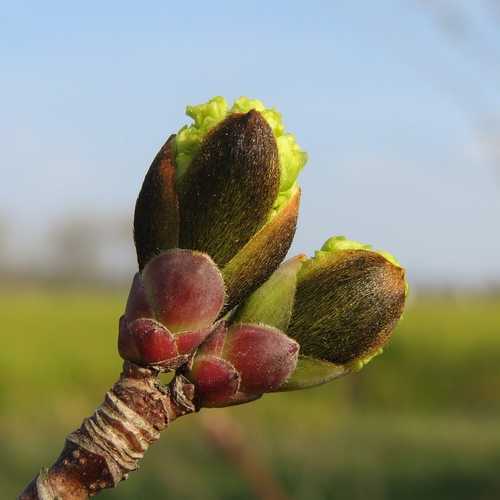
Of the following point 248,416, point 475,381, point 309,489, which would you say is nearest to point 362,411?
point 475,381

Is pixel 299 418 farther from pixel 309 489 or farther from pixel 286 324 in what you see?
pixel 286 324

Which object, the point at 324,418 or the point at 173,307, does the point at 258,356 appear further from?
the point at 324,418

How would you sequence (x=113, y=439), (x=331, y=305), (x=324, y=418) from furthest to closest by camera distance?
(x=324, y=418) < (x=331, y=305) < (x=113, y=439)

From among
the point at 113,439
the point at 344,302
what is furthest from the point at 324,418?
the point at 113,439

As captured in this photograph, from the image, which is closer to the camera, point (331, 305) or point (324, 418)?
point (331, 305)

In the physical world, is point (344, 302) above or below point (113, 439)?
above

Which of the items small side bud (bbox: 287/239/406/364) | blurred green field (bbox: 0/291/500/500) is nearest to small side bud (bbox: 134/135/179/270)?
small side bud (bbox: 287/239/406/364)

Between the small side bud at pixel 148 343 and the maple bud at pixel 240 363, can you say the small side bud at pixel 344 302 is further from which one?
the small side bud at pixel 148 343

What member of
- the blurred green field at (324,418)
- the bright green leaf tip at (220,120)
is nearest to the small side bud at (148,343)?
the bright green leaf tip at (220,120)
